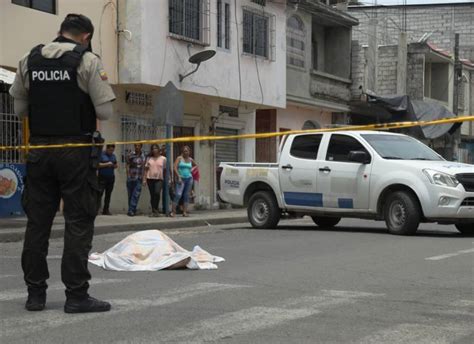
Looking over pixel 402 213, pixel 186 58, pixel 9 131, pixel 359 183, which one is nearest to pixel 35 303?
pixel 402 213

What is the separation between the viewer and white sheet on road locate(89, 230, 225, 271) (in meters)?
7.83

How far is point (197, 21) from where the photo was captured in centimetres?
1891

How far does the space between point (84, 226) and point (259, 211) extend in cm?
885

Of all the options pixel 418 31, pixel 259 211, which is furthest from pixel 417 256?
pixel 418 31

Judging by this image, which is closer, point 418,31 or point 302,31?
point 302,31

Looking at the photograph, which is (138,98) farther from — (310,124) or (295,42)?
(310,124)

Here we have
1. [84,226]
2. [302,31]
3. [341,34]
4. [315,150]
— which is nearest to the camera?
[84,226]

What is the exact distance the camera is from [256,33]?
21.6 meters

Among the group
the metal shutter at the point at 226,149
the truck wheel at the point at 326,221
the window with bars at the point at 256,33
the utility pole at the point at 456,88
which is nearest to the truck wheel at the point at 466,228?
the truck wheel at the point at 326,221

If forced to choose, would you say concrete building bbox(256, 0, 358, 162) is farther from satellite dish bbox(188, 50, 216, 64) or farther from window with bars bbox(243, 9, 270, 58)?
satellite dish bbox(188, 50, 216, 64)

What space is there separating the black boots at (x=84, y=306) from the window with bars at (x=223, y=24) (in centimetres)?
1501

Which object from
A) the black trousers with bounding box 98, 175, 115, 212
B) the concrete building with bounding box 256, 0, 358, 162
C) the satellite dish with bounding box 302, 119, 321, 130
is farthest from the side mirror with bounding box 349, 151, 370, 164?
the satellite dish with bounding box 302, 119, 321, 130

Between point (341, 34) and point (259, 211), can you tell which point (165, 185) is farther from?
point (341, 34)

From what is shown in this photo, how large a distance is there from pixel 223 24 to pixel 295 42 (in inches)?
217
